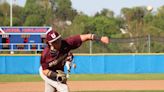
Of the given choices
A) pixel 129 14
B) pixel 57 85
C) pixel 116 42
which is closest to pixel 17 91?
pixel 57 85

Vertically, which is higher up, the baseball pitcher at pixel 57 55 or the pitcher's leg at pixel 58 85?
the baseball pitcher at pixel 57 55

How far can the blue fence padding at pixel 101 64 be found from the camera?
29.5 metres

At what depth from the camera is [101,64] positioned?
29969 mm

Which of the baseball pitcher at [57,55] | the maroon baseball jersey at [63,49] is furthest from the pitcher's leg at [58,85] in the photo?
the maroon baseball jersey at [63,49]

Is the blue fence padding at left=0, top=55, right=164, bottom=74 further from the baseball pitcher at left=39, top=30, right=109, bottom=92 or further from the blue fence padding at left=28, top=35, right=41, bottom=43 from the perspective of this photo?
the baseball pitcher at left=39, top=30, right=109, bottom=92

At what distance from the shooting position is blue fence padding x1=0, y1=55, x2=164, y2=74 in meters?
29.5

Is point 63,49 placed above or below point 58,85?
above

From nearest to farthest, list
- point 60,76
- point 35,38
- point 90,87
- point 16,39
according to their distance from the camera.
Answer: point 60,76 → point 90,87 → point 16,39 → point 35,38

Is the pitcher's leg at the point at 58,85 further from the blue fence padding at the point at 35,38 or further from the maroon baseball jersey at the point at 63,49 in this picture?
the blue fence padding at the point at 35,38

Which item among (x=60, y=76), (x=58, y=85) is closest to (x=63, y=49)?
(x=60, y=76)

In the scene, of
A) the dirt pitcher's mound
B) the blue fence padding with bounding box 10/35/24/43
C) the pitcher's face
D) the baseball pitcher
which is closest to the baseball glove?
the baseball pitcher

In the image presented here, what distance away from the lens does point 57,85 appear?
7977 millimetres

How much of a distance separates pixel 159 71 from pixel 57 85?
75.1 feet

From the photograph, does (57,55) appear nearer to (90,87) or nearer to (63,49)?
(63,49)
